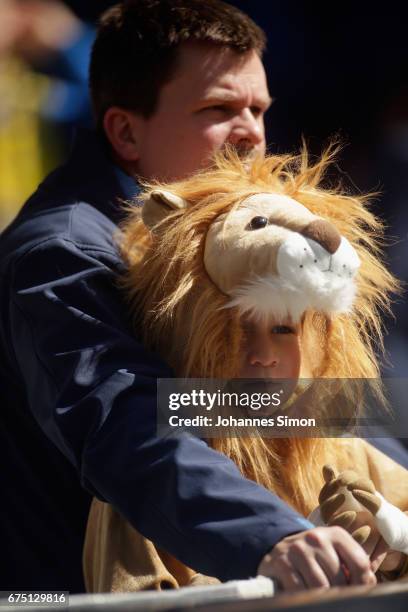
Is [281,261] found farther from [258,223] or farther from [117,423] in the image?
[117,423]

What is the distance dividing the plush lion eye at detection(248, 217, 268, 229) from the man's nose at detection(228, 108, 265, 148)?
39 cm

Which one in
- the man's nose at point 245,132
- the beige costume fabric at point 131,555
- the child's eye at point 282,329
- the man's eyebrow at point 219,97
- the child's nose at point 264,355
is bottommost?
the beige costume fabric at point 131,555

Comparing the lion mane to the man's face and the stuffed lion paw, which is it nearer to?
the stuffed lion paw

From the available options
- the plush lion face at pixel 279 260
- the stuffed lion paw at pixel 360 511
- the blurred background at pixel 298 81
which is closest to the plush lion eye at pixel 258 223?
the plush lion face at pixel 279 260

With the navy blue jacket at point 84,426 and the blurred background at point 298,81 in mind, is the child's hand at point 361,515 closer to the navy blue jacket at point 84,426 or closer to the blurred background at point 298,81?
the navy blue jacket at point 84,426

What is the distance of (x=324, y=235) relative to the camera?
101 centimetres

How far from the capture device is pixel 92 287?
45.4 inches

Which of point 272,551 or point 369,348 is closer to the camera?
point 272,551

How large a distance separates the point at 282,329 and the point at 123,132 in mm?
556

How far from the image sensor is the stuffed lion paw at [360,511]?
97 cm

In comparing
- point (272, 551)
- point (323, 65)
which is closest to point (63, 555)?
point (272, 551)

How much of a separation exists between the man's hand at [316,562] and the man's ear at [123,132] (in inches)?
30.1

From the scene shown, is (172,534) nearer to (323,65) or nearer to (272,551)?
(272,551)

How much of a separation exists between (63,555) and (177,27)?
2.61 ft
